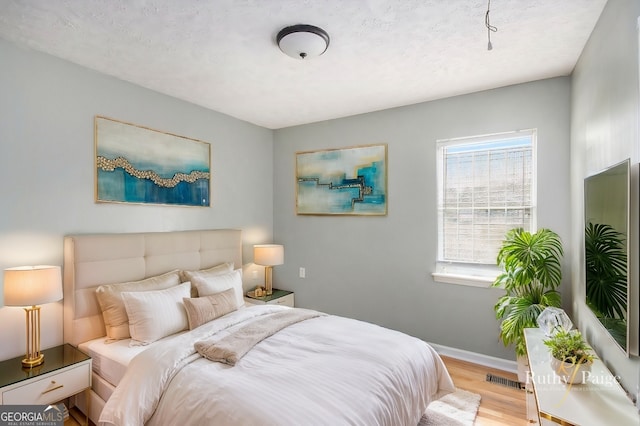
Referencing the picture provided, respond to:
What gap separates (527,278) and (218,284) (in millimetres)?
2590

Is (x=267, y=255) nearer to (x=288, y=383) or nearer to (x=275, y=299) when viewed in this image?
(x=275, y=299)

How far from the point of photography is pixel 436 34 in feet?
7.08

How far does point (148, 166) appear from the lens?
307 centimetres

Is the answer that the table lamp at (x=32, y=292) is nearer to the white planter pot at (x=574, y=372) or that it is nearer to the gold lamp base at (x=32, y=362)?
the gold lamp base at (x=32, y=362)

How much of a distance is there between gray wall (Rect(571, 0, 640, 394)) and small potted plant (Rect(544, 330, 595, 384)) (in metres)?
0.13

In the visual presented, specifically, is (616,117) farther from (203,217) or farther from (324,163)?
(203,217)

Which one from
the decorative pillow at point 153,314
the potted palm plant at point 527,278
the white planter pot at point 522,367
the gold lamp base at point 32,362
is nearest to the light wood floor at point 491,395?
the white planter pot at point 522,367

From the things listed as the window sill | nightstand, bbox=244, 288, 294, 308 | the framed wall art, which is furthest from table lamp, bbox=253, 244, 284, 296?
the window sill

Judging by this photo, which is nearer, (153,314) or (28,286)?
(28,286)

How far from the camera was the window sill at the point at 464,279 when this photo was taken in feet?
10.3

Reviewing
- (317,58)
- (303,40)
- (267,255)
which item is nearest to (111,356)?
(267,255)

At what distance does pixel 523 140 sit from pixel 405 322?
215 centimetres

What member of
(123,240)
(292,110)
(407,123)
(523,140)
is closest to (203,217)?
(123,240)

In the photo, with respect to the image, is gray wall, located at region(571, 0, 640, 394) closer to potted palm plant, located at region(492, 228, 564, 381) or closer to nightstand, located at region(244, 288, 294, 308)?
potted palm plant, located at region(492, 228, 564, 381)
